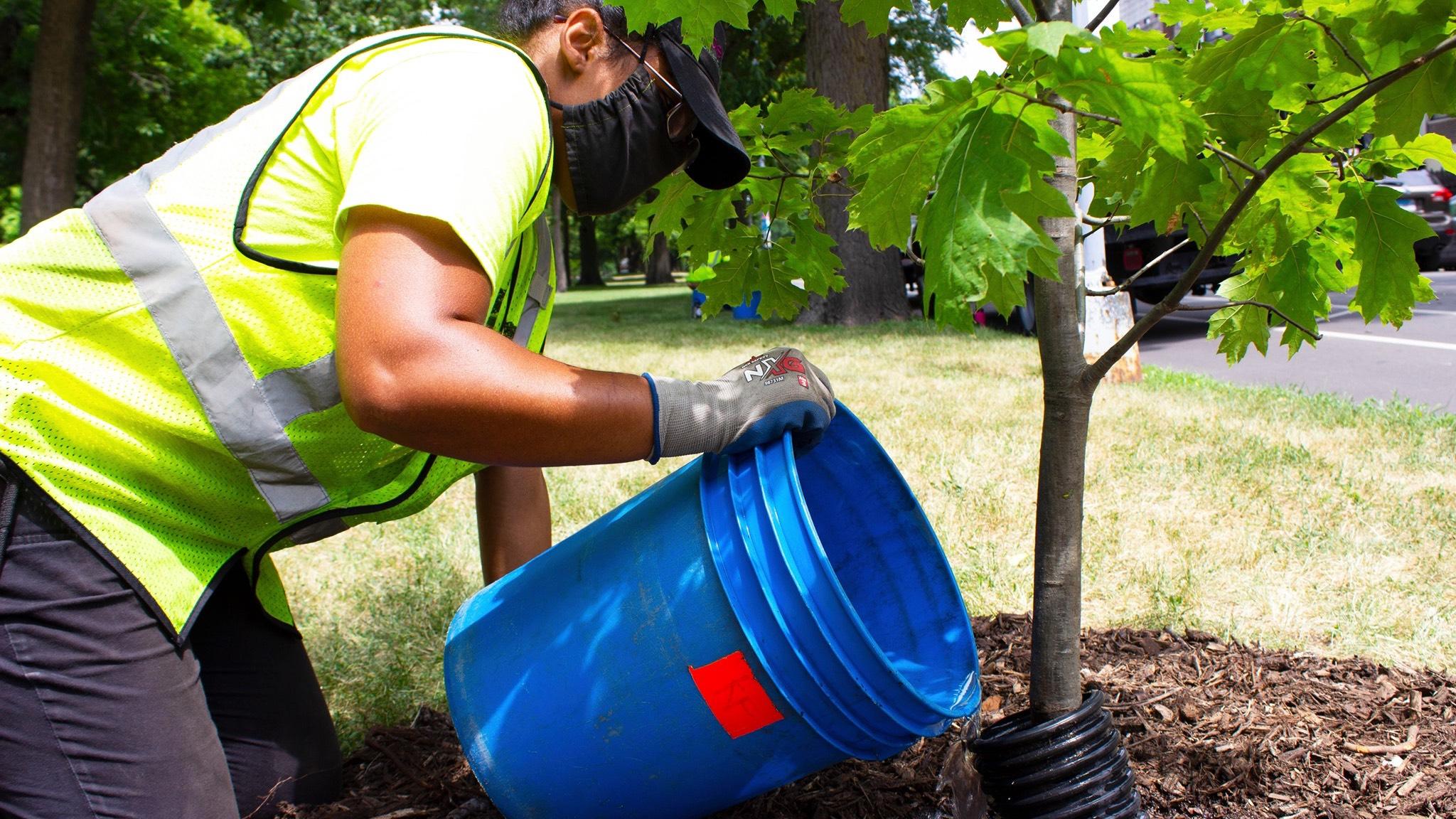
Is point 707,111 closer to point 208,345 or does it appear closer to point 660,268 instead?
point 208,345

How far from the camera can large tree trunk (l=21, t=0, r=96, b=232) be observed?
7.91 m

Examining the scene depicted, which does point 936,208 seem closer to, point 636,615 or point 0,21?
point 636,615

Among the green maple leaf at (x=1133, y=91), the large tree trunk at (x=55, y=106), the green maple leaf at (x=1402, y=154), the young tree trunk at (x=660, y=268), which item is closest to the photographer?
the green maple leaf at (x=1133, y=91)

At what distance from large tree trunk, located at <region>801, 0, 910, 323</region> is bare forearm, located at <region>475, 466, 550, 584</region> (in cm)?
679

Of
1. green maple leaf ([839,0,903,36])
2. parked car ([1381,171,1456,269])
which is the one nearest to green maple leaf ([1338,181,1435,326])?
green maple leaf ([839,0,903,36])

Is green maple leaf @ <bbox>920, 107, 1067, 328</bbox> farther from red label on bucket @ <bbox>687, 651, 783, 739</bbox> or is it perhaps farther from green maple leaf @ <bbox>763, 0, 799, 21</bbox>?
red label on bucket @ <bbox>687, 651, 783, 739</bbox>

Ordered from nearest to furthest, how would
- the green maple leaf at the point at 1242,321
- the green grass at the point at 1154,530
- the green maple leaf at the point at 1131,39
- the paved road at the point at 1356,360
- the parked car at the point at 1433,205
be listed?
the green maple leaf at the point at 1131,39, the green maple leaf at the point at 1242,321, the green grass at the point at 1154,530, the paved road at the point at 1356,360, the parked car at the point at 1433,205

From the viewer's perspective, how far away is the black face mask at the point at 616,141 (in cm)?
155

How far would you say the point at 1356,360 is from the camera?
719cm

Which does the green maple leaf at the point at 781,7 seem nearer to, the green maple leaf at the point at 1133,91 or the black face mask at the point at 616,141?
the black face mask at the point at 616,141

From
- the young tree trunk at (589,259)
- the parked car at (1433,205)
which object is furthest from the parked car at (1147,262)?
the young tree trunk at (589,259)

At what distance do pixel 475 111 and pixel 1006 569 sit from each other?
86.3 inches

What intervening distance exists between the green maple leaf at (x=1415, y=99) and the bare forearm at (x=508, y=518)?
1.57 m

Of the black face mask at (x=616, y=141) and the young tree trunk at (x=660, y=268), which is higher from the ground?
the young tree trunk at (x=660, y=268)
